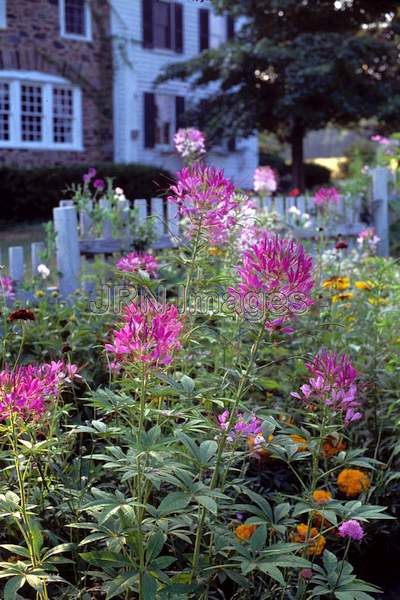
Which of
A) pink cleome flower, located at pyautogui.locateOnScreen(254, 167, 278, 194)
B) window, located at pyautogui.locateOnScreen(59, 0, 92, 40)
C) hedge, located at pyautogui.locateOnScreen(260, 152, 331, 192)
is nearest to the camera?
pink cleome flower, located at pyautogui.locateOnScreen(254, 167, 278, 194)

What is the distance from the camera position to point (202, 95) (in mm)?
20516

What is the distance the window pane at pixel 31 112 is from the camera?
17562 millimetres

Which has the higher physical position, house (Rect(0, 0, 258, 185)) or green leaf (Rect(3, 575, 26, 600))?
house (Rect(0, 0, 258, 185))

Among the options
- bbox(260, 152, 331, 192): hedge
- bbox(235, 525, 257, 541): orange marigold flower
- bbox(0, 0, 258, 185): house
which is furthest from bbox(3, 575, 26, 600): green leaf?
bbox(260, 152, 331, 192): hedge

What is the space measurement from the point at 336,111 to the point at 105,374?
1534cm

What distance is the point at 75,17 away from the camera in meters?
17.8

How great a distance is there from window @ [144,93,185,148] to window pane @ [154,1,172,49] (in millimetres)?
1302

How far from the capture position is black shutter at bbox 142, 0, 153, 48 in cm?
1888

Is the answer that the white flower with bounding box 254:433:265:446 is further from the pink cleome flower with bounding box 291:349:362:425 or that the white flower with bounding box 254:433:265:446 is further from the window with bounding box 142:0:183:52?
the window with bounding box 142:0:183:52

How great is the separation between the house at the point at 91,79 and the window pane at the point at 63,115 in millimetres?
24

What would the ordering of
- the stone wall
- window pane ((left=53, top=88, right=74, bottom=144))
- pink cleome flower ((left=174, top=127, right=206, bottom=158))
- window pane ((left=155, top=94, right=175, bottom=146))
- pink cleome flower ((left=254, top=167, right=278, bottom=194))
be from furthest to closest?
window pane ((left=155, top=94, right=175, bottom=146))
window pane ((left=53, top=88, right=74, bottom=144))
the stone wall
pink cleome flower ((left=254, top=167, right=278, bottom=194))
pink cleome flower ((left=174, top=127, right=206, bottom=158))

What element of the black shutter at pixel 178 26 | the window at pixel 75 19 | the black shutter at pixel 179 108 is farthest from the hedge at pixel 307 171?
the window at pixel 75 19

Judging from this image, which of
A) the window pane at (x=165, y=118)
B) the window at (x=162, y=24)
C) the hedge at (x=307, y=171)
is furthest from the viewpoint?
the hedge at (x=307, y=171)

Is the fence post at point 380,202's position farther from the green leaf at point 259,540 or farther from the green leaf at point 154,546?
the green leaf at point 154,546
